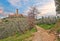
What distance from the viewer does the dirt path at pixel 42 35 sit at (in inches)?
492

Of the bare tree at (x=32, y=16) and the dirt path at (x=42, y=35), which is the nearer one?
the dirt path at (x=42, y=35)

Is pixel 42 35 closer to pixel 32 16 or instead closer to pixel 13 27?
pixel 32 16

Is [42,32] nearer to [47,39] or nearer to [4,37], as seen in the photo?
[47,39]

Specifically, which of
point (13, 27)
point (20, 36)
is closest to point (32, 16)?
point (20, 36)

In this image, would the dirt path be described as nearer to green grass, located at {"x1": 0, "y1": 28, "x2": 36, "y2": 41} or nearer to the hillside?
green grass, located at {"x1": 0, "y1": 28, "x2": 36, "y2": 41}

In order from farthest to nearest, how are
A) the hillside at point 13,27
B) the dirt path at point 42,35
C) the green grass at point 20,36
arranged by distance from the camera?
the hillside at point 13,27, the green grass at point 20,36, the dirt path at point 42,35

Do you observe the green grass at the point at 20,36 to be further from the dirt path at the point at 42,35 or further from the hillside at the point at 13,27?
the dirt path at the point at 42,35

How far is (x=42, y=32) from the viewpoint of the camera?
42.6 feet

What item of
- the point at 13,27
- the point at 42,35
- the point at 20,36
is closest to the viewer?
the point at 42,35

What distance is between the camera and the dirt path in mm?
12490

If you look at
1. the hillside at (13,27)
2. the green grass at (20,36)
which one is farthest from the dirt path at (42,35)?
the hillside at (13,27)

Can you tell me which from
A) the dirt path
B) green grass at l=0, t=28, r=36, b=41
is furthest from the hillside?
the dirt path

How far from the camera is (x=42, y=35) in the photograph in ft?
42.2

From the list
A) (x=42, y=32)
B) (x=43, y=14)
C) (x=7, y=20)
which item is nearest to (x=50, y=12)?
(x=43, y=14)
